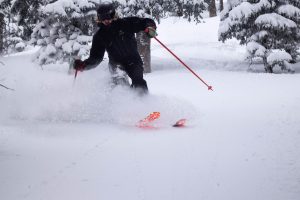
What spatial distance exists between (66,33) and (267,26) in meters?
7.02

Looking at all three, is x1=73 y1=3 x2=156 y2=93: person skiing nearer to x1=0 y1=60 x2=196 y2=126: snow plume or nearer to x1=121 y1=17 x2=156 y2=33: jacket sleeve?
x1=121 y1=17 x2=156 y2=33: jacket sleeve

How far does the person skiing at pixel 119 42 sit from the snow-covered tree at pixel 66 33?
6472 mm

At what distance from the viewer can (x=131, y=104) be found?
252 inches

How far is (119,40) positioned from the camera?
6500 millimetres

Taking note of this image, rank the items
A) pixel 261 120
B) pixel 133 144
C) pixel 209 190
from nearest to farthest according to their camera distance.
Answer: pixel 209 190, pixel 133 144, pixel 261 120

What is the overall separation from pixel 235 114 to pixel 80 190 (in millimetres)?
3805

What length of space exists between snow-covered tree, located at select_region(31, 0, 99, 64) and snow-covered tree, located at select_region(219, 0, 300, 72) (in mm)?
4782

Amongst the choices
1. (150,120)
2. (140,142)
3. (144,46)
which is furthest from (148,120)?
(144,46)

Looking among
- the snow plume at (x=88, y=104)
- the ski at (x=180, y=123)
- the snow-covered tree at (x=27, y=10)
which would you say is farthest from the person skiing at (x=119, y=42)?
the snow-covered tree at (x=27, y=10)

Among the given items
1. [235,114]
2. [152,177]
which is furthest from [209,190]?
[235,114]

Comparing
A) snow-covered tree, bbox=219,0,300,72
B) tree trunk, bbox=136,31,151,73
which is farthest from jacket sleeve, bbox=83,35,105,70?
tree trunk, bbox=136,31,151,73

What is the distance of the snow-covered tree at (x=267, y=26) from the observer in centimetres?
1249

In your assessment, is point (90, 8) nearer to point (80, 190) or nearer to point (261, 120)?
point (261, 120)

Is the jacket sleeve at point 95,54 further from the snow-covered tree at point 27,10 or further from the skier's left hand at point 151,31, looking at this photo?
the snow-covered tree at point 27,10
